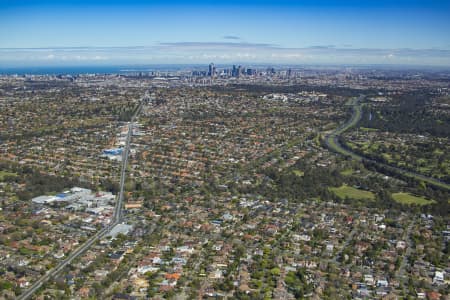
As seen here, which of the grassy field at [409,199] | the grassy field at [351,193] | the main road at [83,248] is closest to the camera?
the main road at [83,248]

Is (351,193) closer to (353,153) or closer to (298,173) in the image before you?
(298,173)

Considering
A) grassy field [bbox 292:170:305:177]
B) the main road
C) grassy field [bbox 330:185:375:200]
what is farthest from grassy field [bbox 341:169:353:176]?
the main road

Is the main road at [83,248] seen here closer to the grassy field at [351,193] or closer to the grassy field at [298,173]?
the grassy field at [298,173]

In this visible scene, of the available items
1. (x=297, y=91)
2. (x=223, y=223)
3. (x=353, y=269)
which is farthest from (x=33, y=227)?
(x=297, y=91)

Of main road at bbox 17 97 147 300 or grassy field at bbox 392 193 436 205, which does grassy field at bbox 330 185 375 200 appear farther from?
A: main road at bbox 17 97 147 300

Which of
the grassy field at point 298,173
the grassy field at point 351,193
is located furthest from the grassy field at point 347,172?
the grassy field at point 298,173

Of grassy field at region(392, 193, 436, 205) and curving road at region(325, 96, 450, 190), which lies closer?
grassy field at region(392, 193, 436, 205)
